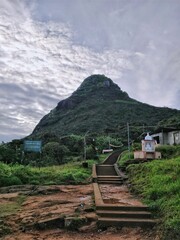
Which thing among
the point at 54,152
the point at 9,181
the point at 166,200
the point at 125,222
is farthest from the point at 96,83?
the point at 125,222

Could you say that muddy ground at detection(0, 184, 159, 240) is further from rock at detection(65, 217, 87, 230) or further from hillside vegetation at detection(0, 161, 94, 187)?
hillside vegetation at detection(0, 161, 94, 187)

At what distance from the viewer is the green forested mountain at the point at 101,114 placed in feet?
271

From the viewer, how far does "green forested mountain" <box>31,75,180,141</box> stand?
271 ft

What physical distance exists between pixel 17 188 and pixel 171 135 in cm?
3055

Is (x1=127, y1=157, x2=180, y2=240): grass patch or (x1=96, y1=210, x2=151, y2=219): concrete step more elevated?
(x1=127, y1=157, x2=180, y2=240): grass patch

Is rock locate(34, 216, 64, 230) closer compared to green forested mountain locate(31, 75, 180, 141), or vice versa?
rock locate(34, 216, 64, 230)

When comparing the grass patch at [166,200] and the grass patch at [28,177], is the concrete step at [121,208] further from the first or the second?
the grass patch at [28,177]

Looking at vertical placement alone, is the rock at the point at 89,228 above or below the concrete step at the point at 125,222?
below

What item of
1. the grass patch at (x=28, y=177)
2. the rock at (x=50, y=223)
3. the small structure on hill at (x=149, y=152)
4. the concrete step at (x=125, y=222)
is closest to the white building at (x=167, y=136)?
the small structure on hill at (x=149, y=152)

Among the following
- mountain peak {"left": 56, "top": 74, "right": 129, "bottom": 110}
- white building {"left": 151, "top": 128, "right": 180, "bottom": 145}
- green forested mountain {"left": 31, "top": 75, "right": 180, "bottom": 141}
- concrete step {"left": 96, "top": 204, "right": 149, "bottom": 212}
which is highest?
mountain peak {"left": 56, "top": 74, "right": 129, "bottom": 110}

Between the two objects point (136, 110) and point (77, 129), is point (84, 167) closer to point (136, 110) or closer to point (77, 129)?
point (77, 129)

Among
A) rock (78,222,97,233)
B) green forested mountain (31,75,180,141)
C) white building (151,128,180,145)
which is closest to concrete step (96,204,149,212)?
rock (78,222,97,233)

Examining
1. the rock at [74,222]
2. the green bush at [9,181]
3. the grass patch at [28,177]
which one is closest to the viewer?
the rock at [74,222]

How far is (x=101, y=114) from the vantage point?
94.4 meters
